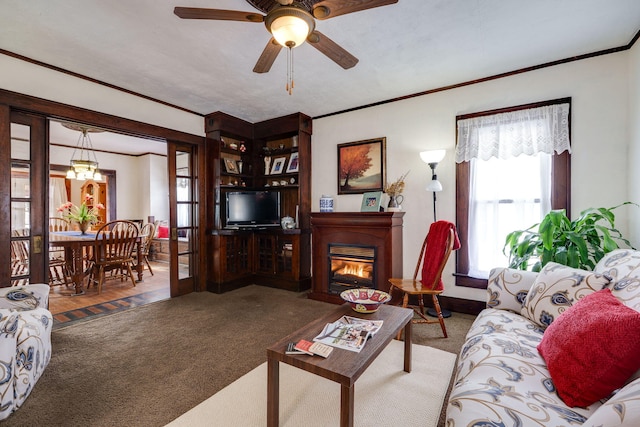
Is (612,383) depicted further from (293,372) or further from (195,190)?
(195,190)

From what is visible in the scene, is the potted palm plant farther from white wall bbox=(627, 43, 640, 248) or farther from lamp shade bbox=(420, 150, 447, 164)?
lamp shade bbox=(420, 150, 447, 164)

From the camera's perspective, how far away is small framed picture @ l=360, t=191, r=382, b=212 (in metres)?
3.65

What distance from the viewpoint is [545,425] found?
98 cm

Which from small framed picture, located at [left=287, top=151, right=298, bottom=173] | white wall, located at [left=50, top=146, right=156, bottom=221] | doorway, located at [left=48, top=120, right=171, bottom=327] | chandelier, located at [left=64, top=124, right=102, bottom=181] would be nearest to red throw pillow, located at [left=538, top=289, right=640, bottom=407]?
small framed picture, located at [left=287, top=151, right=298, bottom=173]

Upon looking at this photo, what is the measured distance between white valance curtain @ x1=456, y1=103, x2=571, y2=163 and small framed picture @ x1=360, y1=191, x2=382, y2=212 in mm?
1019

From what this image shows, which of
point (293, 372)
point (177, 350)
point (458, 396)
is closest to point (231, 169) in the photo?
point (177, 350)

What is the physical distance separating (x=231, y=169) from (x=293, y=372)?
330 centimetres

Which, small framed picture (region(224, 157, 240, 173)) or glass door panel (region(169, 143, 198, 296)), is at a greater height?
small framed picture (region(224, 157, 240, 173))

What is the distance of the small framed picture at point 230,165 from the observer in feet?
14.6

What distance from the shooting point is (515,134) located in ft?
9.80

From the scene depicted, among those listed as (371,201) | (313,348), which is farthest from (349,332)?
(371,201)

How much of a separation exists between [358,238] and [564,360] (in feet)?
8.11

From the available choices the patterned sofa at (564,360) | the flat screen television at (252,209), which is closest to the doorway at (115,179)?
the flat screen television at (252,209)

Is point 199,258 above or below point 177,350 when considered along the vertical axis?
above
